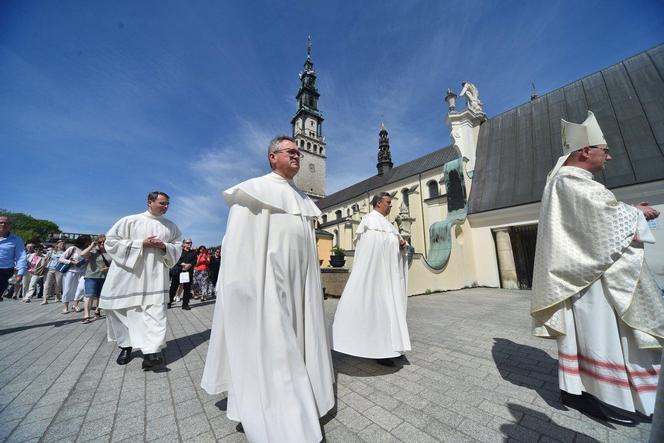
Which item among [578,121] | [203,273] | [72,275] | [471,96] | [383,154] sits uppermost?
[383,154]

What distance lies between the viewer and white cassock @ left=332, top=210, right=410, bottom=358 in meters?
2.94

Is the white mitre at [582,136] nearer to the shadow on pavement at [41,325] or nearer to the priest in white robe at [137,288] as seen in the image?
the priest in white robe at [137,288]

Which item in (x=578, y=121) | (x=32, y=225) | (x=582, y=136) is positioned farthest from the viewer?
(x=32, y=225)

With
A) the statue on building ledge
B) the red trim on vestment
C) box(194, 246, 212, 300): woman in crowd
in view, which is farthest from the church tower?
the red trim on vestment

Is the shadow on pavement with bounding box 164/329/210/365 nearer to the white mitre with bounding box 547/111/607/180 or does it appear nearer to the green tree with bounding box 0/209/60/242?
the white mitre with bounding box 547/111/607/180

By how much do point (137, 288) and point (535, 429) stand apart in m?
4.17

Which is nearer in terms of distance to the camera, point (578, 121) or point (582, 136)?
point (582, 136)

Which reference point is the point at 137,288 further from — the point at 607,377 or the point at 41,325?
the point at 607,377

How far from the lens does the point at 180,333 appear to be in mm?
4758

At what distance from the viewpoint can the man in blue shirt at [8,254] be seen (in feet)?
14.7

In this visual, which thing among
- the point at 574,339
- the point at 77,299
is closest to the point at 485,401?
the point at 574,339

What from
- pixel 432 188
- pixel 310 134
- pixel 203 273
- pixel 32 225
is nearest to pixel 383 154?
Result: pixel 432 188

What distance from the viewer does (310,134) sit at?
4662 cm

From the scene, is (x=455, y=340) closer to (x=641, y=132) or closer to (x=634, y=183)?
(x=634, y=183)
